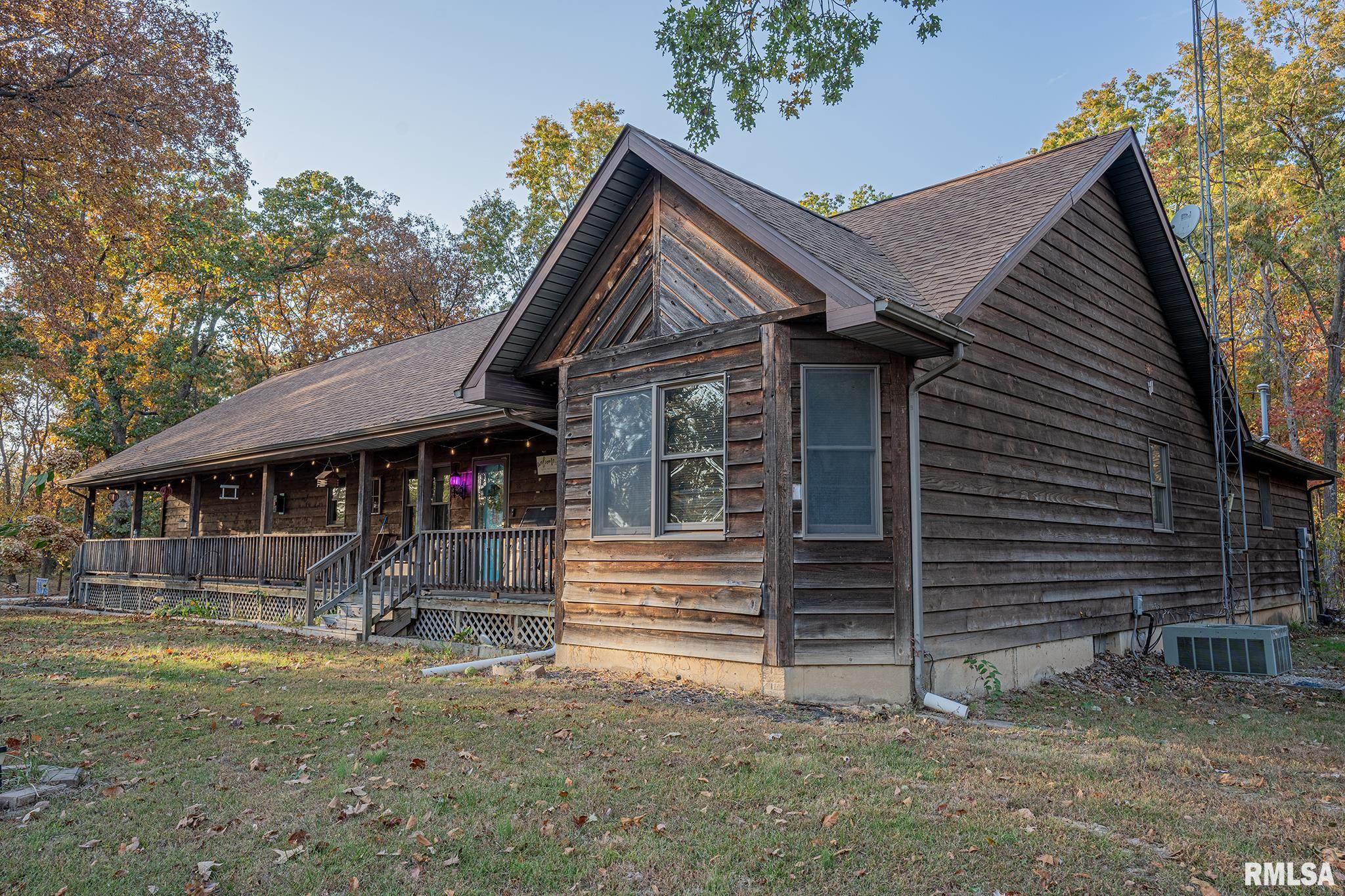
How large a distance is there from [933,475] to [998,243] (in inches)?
119

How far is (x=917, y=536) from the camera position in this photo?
8.11 m

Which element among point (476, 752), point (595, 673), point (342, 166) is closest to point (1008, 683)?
point (595, 673)

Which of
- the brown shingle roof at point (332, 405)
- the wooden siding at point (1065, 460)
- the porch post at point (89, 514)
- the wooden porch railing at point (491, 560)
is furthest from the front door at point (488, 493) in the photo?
the porch post at point (89, 514)

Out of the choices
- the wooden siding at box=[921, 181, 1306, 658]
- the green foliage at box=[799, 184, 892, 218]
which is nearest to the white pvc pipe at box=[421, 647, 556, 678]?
the wooden siding at box=[921, 181, 1306, 658]

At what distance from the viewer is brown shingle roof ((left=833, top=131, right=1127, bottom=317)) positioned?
9.30 meters

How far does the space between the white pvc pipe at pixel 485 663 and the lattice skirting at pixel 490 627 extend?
0.59m

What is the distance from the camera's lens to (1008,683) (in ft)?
30.7

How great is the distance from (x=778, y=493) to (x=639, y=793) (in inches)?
137

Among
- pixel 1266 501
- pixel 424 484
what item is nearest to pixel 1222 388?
pixel 1266 501

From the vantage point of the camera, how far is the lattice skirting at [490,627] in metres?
11.4

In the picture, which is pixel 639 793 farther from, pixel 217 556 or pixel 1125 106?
pixel 1125 106

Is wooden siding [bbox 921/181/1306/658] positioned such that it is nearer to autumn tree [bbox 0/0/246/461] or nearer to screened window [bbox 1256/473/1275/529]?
screened window [bbox 1256/473/1275/529]

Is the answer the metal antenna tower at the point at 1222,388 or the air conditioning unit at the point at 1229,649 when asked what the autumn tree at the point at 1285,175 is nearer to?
the metal antenna tower at the point at 1222,388

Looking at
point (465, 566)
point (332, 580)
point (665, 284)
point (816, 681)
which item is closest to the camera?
point (816, 681)
